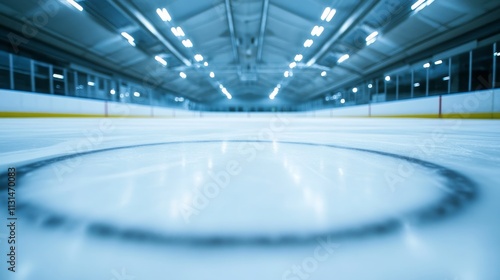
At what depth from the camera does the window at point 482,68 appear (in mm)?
8000

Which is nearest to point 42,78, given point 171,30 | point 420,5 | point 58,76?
point 58,76

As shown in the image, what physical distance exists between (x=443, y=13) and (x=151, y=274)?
10.2 meters

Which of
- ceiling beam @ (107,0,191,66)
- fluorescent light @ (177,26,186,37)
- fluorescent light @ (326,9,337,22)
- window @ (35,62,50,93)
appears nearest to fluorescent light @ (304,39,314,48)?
fluorescent light @ (326,9,337,22)

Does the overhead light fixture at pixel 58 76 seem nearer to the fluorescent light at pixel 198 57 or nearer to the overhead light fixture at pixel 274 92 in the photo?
the fluorescent light at pixel 198 57

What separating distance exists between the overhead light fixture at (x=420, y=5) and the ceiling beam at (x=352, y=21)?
1.06 m

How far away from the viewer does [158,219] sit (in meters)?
0.51

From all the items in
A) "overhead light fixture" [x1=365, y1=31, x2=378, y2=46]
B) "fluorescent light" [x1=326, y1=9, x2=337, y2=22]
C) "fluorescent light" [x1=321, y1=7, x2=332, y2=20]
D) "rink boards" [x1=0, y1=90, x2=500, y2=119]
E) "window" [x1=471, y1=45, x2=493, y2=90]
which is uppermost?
"fluorescent light" [x1=321, y1=7, x2=332, y2=20]

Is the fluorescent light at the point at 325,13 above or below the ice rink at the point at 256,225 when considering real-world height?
above

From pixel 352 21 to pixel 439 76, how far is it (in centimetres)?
452

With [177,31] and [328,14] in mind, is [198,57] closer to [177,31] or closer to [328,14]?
[177,31]

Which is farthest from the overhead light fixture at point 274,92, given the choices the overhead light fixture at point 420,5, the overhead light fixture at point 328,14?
the overhead light fixture at point 420,5

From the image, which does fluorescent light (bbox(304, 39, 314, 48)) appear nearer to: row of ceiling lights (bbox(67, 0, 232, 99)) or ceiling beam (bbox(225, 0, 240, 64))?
ceiling beam (bbox(225, 0, 240, 64))

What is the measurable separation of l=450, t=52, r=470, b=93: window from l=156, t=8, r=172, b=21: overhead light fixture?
10521mm

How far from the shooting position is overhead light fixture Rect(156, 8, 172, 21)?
8.56m
